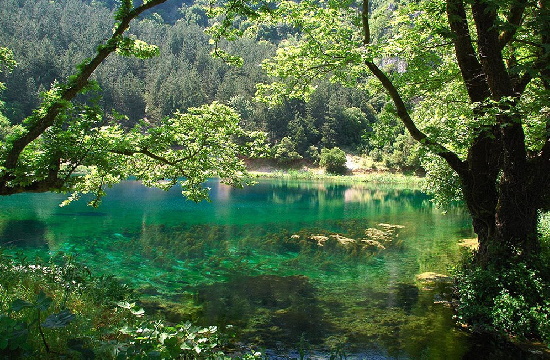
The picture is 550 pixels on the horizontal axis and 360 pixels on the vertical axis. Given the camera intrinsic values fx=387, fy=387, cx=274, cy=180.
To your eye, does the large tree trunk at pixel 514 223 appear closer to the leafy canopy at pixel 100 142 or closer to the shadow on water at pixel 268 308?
the shadow on water at pixel 268 308

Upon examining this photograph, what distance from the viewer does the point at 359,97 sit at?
10656 cm

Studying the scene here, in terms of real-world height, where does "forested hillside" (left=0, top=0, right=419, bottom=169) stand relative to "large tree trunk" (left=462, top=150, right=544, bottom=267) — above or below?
above

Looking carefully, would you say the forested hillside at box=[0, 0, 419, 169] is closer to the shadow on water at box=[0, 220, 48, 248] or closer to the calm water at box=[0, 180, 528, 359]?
the calm water at box=[0, 180, 528, 359]

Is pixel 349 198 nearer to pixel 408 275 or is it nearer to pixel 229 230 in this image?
pixel 229 230

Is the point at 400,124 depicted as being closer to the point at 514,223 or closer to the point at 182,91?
the point at 514,223

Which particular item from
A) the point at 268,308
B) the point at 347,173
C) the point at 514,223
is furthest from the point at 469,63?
the point at 347,173

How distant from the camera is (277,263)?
17.2 m

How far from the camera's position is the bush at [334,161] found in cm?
7973

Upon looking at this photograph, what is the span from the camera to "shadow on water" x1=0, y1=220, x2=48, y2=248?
18.8 m

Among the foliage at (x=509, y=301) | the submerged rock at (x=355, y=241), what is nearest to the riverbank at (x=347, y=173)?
the submerged rock at (x=355, y=241)

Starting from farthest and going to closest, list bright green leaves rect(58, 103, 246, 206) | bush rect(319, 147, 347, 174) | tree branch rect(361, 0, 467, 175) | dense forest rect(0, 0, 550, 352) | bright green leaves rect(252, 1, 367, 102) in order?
1. bush rect(319, 147, 347, 174)
2. tree branch rect(361, 0, 467, 175)
3. bright green leaves rect(252, 1, 367, 102)
4. bright green leaves rect(58, 103, 246, 206)
5. dense forest rect(0, 0, 550, 352)

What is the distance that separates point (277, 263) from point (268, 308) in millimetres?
5735

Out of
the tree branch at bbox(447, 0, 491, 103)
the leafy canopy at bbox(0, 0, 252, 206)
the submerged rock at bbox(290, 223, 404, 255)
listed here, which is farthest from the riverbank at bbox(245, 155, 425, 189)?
the leafy canopy at bbox(0, 0, 252, 206)

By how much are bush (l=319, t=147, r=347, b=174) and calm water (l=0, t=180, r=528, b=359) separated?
44282 millimetres
